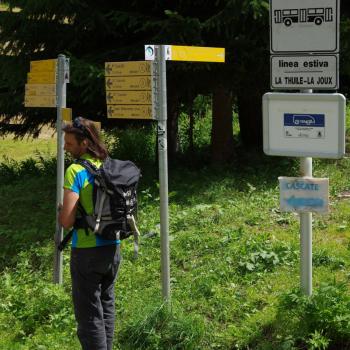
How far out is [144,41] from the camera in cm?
833

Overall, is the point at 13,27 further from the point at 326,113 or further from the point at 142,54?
the point at 326,113

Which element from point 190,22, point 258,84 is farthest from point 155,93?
point 258,84

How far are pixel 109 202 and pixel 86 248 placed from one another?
1.16ft

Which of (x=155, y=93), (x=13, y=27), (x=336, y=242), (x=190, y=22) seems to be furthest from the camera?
(x=13, y=27)

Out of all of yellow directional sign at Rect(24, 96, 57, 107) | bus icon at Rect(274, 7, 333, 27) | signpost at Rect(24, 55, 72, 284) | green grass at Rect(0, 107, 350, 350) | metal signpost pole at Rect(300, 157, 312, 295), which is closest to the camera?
bus icon at Rect(274, 7, 333, 27)

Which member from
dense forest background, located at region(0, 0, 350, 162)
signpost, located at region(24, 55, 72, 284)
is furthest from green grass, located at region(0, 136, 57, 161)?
signpost, located at region(24, 55, 72, 284)

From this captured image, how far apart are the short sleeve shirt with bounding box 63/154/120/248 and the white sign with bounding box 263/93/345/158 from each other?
1264 millimetres

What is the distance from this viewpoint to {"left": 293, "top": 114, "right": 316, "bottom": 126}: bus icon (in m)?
4.29

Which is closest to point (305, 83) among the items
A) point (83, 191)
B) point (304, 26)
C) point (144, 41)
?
point (304, 26)

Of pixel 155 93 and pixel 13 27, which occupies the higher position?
pixel 13 27

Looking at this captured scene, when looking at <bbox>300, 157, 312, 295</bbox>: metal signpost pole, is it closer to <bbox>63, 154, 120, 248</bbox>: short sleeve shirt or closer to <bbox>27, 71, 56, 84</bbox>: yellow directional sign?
<bbox>63, 154, 120, 248</bbox>: short sleeve shirt

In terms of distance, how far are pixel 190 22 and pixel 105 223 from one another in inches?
154

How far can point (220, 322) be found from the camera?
16.5 ft

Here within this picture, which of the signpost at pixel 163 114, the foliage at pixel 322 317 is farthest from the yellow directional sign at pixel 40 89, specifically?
the foliage at pixel 322 317
